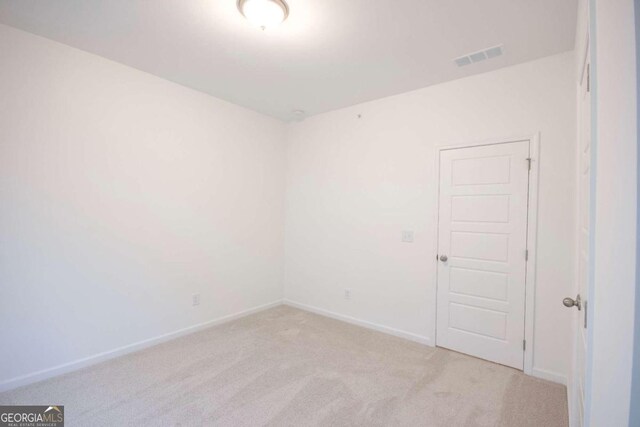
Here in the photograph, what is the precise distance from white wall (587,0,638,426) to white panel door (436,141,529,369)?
6.81ft

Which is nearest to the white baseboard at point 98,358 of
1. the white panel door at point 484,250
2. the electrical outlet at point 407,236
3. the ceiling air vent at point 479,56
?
the electrical outlet at point 407,236

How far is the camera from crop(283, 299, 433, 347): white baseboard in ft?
10.5

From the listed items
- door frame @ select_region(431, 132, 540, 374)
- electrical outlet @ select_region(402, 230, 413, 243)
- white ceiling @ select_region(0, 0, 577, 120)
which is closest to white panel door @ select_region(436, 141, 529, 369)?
door frame @ select_region(431, 132, 540, 374)

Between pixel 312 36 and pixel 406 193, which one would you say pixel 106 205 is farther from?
pixel 406 193

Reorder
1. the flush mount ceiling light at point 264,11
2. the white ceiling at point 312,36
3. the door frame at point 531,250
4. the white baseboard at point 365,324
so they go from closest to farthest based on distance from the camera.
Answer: the flush mount ceiling light at point 264,11 → the white ceiling at point 312,36 → the door frame at point 531,250 → the white baseboard at point 365,324

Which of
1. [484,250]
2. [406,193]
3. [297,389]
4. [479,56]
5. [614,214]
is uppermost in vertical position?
[479,56]

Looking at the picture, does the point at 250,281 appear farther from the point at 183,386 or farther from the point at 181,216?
the point at 183,386

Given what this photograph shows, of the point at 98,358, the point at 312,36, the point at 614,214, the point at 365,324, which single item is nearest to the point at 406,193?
the point at 365,324

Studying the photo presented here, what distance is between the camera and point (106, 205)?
2697 millimetres

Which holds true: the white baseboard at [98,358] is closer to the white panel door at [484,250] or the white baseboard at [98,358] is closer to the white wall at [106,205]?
the white wall at [106,205]

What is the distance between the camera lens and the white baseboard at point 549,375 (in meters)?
2.42

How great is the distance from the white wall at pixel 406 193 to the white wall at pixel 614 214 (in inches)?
73.3

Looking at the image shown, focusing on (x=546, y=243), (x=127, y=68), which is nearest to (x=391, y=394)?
(x=546, y=243)

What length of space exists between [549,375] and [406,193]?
2046 millimetres
